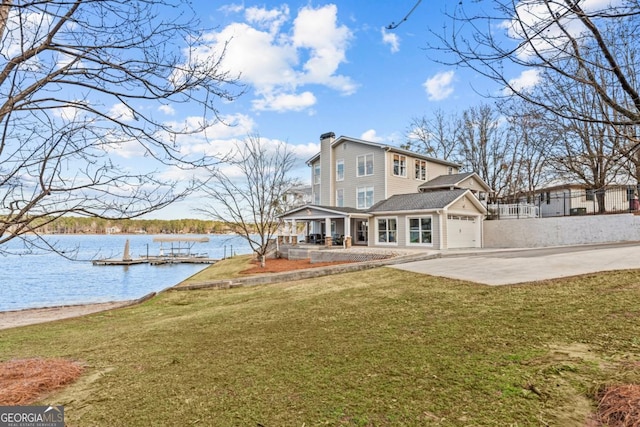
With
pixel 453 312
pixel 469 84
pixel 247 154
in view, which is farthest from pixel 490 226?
pixel 469 84

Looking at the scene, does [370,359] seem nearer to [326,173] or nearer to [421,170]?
[326,173]

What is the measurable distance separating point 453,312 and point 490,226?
67.9ft

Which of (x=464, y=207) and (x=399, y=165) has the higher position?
(x=399, y=165)

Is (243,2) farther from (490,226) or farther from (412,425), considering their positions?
(490,226)

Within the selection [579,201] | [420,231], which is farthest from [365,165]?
[579,201]

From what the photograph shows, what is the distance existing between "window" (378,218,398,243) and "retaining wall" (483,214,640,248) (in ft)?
21.6

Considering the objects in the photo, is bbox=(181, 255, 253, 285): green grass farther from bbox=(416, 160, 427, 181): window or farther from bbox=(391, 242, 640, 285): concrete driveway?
bbox=(416, 160, 427, 181): window

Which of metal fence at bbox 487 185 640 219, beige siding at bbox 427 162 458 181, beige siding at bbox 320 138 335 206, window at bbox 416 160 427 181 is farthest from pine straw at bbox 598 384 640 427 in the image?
beige siding at bbox 427 162 458 181

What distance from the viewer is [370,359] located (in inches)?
165

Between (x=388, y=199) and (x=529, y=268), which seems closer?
(x=529, y=268)

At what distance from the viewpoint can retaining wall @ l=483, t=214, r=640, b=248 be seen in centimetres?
1964

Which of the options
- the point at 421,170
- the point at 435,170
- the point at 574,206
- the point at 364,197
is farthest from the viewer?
the point at 435,170

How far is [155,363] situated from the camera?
4555 mm

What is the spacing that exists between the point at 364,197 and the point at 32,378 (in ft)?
78.4
